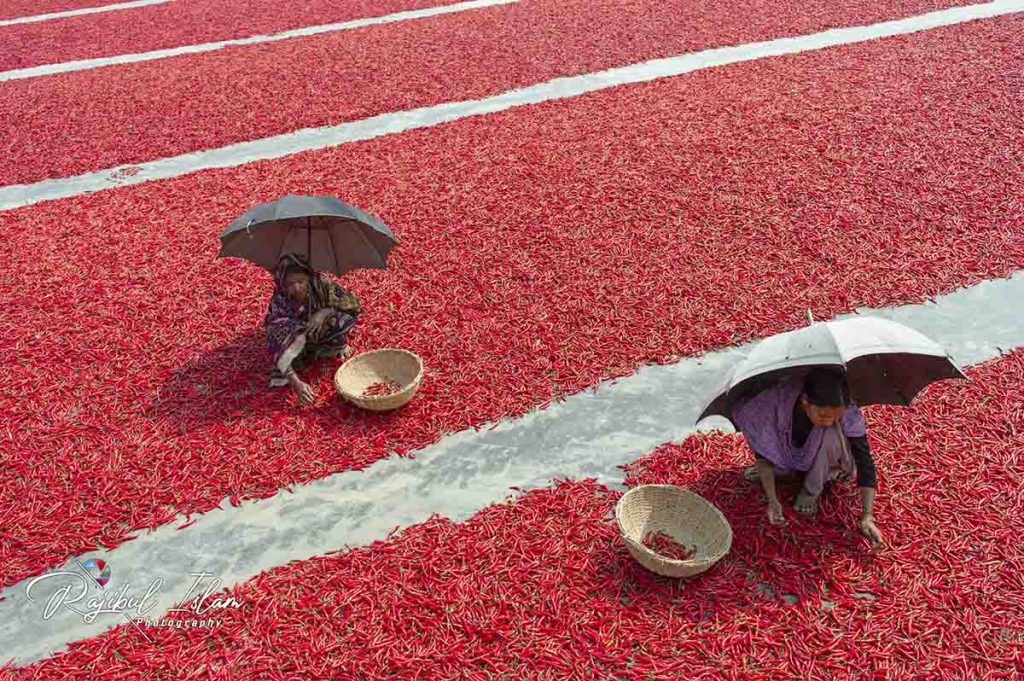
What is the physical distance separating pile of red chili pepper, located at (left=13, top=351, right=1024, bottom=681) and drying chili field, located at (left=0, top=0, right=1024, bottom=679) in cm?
2

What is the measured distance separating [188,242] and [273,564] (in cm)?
424

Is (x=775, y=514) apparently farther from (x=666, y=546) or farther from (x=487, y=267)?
(x=487, y=267)

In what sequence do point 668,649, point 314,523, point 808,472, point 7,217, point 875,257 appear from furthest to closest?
point 7,217
point 875,257
point 314,523
point 808,472
point 668,649

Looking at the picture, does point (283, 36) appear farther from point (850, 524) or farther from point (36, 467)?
point (850, 524)

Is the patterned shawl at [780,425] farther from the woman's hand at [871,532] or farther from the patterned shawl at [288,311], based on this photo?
the patterned shawl at [288,311]

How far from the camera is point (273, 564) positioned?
410cm

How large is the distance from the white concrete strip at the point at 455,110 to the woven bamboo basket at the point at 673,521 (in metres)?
6.94

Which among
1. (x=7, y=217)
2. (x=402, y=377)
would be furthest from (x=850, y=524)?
(x=7, y=217)

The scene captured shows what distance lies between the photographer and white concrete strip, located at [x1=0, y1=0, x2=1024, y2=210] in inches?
349

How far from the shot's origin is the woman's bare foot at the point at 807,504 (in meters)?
4.07

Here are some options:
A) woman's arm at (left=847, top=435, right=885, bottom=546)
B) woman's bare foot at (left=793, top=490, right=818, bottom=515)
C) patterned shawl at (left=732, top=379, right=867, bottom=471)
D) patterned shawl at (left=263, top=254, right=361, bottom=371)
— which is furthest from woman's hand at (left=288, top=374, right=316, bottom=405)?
woman's arm at (left=847, top=435, right=885, bottom=546)

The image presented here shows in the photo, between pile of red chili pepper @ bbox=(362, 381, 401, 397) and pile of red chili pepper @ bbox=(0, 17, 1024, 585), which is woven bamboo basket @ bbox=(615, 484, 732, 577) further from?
pile of red chili pepper @ bbox=(362, 381, 401, 397)

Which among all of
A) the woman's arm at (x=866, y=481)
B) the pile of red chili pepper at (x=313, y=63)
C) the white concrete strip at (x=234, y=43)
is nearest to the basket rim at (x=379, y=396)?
the woman's arm at (x=866, y=481)

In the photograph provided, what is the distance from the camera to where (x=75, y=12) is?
1691 cm
